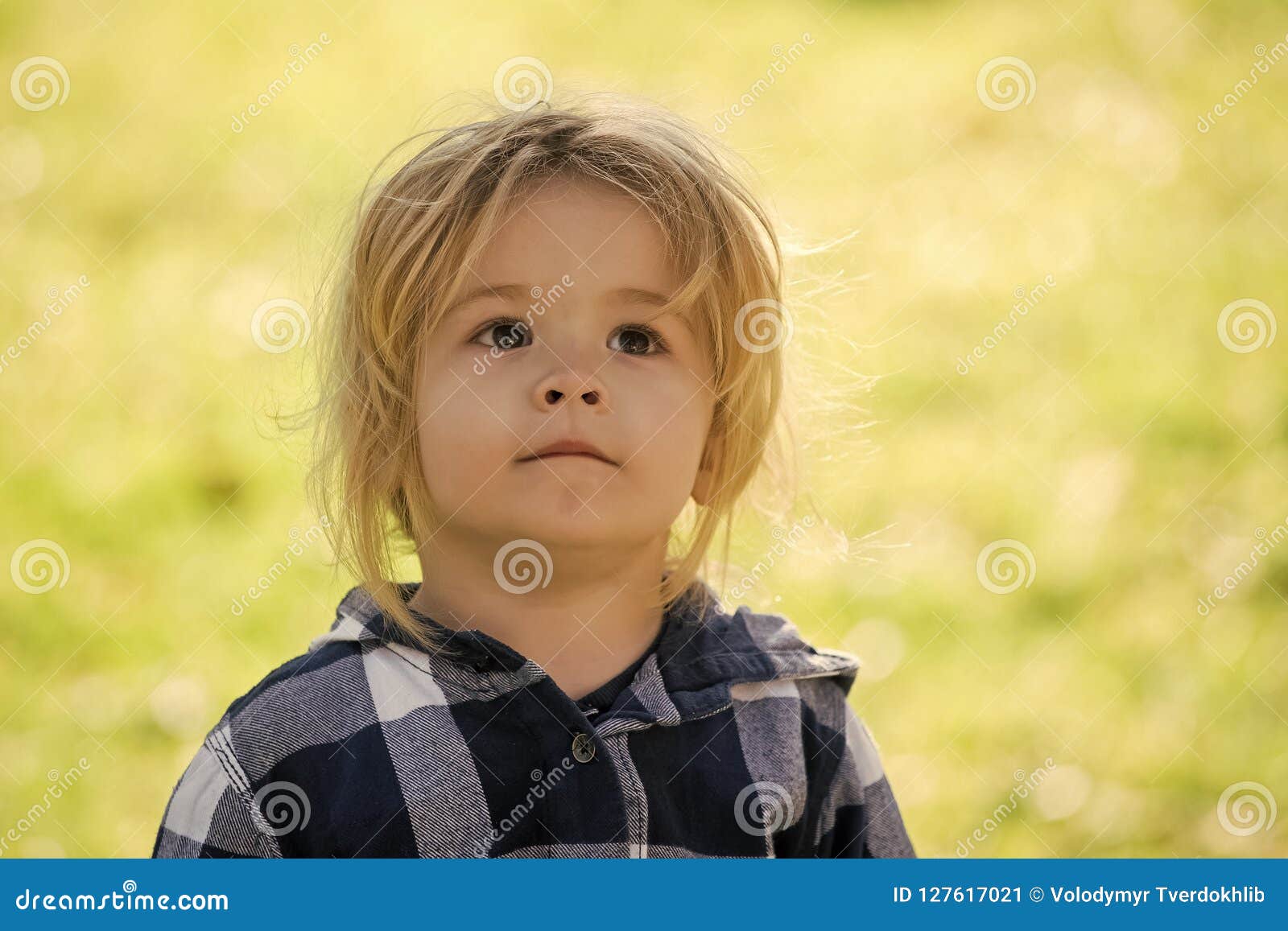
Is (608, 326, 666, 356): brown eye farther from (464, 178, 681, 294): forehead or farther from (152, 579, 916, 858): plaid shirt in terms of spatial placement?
(152, 579, 916, 858): plaid shirt

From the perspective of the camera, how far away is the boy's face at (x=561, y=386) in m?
1.51

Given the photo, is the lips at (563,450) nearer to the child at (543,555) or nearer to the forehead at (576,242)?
the child at (543,555)

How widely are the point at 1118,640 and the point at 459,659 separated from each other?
1886 millimetres

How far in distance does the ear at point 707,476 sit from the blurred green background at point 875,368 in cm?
29

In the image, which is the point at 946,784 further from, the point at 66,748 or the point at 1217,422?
the point at 66,748

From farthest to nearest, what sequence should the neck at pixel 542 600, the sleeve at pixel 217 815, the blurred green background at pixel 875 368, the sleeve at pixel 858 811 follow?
the blurred green background at pixel 875 368 → the sleeve at pixel 858 811 → the neck at pixel 542 600 → the sleeve at pixel 217 815

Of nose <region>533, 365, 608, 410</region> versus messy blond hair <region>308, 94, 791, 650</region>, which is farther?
messy blond hair <region>308, 94, 791, 650</region>

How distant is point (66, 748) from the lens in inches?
104

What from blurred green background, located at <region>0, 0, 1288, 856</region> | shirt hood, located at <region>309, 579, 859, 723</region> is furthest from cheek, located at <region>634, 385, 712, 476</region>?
blurred green background, located at <region>0, 0, 1288, 856</region>

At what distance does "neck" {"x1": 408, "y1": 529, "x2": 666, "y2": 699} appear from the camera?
1.59m

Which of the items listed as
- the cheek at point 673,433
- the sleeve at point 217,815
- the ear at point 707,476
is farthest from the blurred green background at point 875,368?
the sleeve at point 217,815

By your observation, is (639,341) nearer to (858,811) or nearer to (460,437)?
(460,437)

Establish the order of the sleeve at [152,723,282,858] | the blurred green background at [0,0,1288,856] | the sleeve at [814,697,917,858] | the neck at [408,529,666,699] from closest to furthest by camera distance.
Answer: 1. the sleeve at [152,723,282,858]
2. the neck at [408,529,666,699]
3. the sleeve at [814,697,917,858]
4. the blurred green background at [0,0,1288,856]

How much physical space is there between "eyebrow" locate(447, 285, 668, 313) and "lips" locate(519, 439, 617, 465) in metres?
0.17
